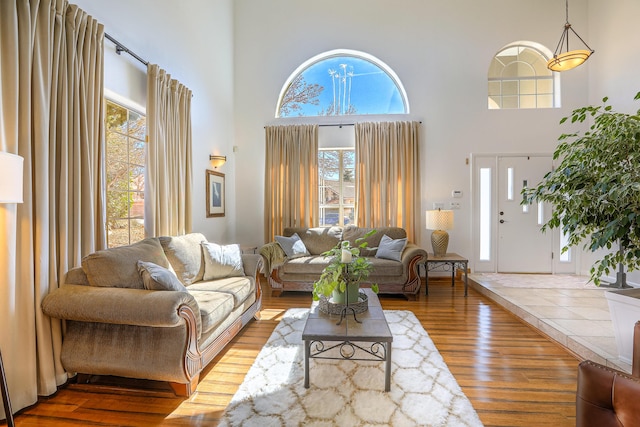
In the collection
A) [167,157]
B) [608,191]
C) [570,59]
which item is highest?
[570,59]

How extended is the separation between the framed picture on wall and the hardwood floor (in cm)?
205

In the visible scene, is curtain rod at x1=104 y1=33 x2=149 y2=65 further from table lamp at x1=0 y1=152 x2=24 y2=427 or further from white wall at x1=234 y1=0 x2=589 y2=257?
white wall at x1=234 y1=0 x2=589 y2=257

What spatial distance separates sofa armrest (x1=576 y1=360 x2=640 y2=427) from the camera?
1.01 m

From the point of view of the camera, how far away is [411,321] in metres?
3.16

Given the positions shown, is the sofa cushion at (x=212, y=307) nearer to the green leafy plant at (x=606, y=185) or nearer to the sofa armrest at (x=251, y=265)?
the sofa armrest at (x=251, y=265)

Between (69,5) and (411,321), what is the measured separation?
3.89 m

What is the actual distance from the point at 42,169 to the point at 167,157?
1395 millimetres

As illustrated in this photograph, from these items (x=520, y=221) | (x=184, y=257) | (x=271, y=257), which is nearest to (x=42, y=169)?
(x=184, y=257)

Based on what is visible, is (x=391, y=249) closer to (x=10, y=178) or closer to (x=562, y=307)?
(x=562, y=307)

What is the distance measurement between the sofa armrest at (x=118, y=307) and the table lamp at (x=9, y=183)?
0.45 m

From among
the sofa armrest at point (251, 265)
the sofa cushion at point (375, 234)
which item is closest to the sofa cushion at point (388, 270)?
the sofa cushion at point (375, 234)

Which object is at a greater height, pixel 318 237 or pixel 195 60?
pixel 195 60

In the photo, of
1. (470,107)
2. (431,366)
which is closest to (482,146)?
(470,107)

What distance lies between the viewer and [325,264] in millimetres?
4012
